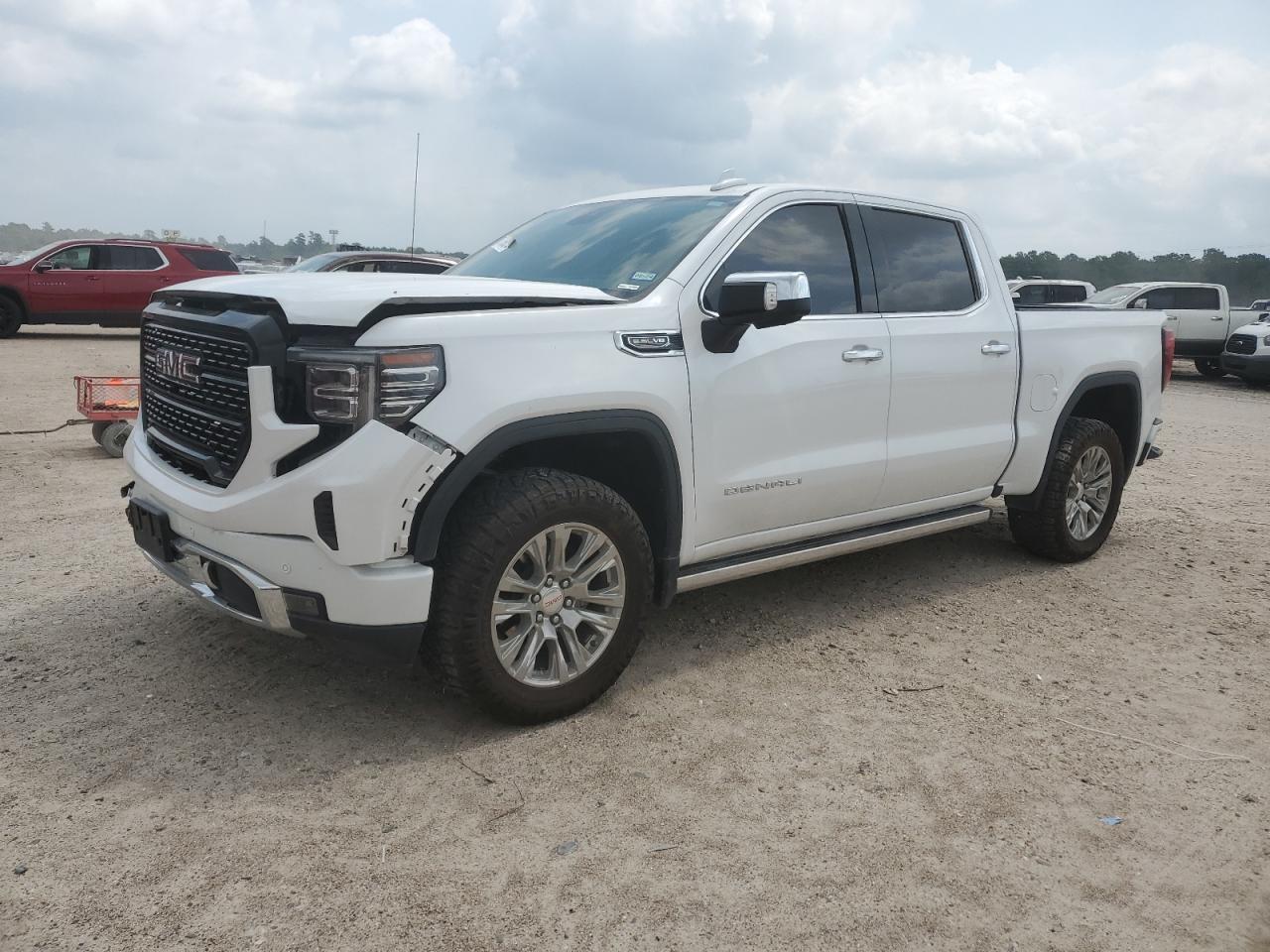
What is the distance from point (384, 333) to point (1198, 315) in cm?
2090

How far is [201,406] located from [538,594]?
132 cm

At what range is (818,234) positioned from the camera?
4477mm

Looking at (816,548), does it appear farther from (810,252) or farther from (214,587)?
(214,587)

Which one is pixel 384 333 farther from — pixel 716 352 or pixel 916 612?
pixel 916 612

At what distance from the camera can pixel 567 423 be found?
3453 millimetres

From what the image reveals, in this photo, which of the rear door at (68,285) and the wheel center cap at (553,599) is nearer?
the wheel center cap at (553,599)

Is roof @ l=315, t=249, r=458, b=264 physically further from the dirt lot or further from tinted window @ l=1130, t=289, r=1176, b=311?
tinted window @ l=1130, t=289, r=1176, b=311

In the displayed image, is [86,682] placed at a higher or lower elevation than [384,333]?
lower

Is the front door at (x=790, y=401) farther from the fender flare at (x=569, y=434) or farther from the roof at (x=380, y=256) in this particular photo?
the roof at (x=380, y=256)

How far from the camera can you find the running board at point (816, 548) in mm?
4055

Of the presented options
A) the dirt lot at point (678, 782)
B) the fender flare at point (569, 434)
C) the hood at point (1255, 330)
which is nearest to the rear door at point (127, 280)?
the dirt lot at point (678, 782)

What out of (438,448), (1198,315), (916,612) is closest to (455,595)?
(438,448)

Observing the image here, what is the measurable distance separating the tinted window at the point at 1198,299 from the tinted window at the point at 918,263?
17615 mm

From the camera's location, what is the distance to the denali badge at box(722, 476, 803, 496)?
4.01 meters
